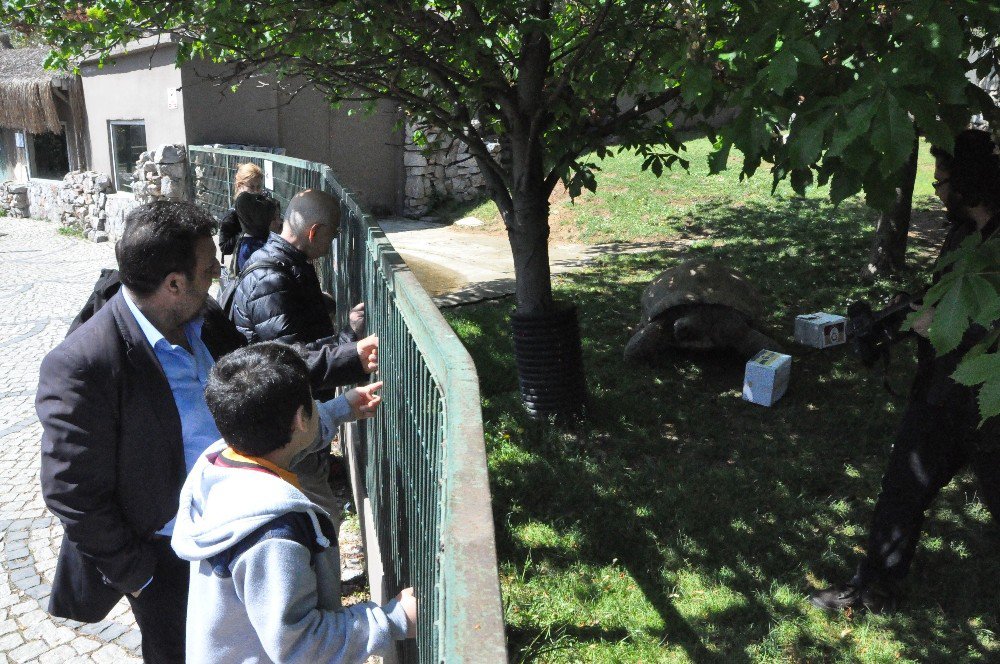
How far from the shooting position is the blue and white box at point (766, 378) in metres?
5.84

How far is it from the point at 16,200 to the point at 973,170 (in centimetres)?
1940

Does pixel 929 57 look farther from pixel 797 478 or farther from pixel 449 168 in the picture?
pixel 449 168

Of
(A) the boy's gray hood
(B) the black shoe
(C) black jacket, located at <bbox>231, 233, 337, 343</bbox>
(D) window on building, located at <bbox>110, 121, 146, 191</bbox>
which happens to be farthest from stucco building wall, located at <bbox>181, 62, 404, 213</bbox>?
(A) the boy's gray hood

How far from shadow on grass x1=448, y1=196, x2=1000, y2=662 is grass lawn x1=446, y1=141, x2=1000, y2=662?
0.01m

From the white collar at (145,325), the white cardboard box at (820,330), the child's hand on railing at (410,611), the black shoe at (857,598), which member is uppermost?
the white collar at (145,325)

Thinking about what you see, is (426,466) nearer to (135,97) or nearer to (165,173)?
(165,173)

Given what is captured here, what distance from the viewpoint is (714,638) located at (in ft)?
11.8

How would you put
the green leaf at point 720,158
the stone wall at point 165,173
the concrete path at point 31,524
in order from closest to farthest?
the green leaf at point 720,158 < the concrete path at point 31,524 < the stone wall at point 165,173

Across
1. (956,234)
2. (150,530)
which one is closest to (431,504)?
(150,530)

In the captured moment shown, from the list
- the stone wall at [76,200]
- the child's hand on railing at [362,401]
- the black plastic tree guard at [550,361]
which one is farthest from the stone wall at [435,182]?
the child's hand on railing at [362,401]

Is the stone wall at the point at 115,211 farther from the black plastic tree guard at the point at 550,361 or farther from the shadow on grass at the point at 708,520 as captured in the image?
the black plastic tree guard at the point at 550,361

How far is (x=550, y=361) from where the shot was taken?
5.41 m

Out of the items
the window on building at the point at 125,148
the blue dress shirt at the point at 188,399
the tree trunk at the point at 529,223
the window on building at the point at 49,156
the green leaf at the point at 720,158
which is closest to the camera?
the blue dress shirt at the point at 188,399

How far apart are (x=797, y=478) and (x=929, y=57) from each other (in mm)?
3089
